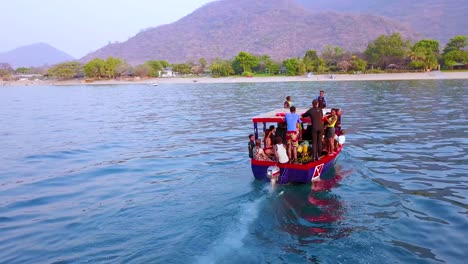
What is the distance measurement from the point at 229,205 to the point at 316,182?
3.84m

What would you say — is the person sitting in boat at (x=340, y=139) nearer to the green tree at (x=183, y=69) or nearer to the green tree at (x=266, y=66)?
the green tree at (x=266, y=66)

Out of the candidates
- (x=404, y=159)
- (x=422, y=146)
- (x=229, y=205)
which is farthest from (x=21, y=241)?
(x=422, y=146)

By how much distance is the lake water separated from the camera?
9.29 m

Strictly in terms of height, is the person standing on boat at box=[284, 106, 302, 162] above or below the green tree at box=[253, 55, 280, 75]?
below

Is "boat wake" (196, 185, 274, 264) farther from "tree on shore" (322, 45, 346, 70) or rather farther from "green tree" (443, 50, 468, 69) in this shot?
Result: "tree on shore" (322, 45, 346, 70)

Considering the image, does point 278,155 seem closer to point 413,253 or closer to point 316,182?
point 316,182

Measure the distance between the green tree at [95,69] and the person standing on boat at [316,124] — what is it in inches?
5518

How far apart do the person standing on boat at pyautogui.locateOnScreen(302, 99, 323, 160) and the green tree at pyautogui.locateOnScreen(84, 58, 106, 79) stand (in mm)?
140167

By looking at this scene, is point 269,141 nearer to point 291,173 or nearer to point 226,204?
point 291,173

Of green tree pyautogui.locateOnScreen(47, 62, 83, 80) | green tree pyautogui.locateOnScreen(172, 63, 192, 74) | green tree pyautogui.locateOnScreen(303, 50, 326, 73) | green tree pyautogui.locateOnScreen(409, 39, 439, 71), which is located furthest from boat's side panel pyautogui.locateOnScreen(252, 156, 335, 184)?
green tree pyautogui.locateOnScreen(47, 62, 83, 80)

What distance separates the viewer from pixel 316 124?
543 inches

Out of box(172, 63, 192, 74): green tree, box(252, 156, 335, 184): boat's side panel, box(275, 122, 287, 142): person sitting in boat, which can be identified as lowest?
box(252, 156, 335, 184): boat's side panel

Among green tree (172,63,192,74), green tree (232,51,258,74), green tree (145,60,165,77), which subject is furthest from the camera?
green tree (172,63,192,74)

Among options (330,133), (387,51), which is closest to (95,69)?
(387,51)
